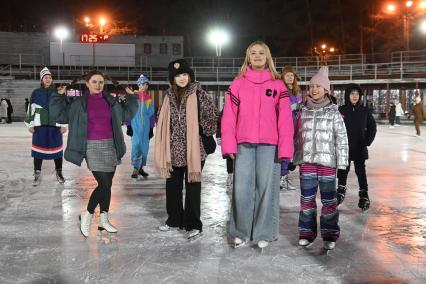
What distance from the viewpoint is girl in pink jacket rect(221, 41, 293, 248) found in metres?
4.48

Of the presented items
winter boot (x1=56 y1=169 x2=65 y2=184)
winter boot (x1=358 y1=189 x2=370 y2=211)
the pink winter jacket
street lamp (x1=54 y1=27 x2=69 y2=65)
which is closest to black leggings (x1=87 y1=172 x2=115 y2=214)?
the pink winter jacket

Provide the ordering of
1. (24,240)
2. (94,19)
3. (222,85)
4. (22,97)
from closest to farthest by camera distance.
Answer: (24,240) < (22,97) < (222,85) < (94,19)

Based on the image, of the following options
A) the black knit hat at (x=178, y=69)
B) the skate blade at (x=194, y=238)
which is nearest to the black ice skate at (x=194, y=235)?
the skate blade at (x=194, y=238)

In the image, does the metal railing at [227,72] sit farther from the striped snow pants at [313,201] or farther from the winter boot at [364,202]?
the striped snow pants at [313,201]

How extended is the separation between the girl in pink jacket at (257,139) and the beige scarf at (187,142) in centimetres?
40

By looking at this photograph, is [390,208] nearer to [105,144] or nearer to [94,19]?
[105,144]

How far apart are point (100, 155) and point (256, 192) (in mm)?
1431

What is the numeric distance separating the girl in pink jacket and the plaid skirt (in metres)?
1.11

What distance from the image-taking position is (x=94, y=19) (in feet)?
172

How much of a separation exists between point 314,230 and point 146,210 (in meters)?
2.22

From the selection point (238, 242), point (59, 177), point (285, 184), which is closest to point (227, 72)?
point (59, 177)

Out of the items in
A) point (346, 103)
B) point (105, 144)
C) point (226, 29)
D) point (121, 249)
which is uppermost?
point (226, 29)

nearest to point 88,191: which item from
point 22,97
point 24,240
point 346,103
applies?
point 24,240

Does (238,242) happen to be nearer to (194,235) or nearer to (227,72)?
(194,235)
